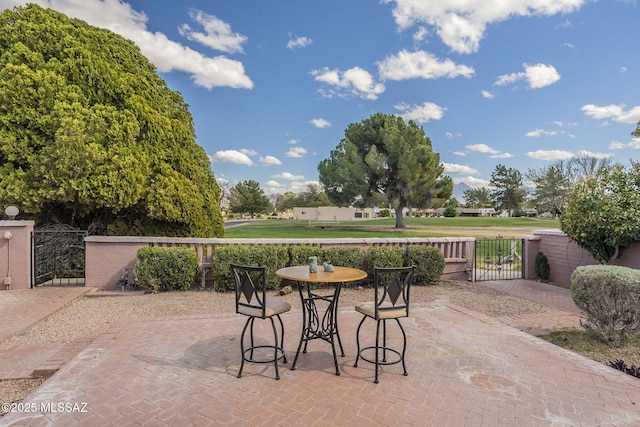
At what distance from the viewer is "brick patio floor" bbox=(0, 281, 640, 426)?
103 inches

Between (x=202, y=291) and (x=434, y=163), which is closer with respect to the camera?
(x=202, y=291)

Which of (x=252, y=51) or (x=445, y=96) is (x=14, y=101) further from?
(x=445, y=96)

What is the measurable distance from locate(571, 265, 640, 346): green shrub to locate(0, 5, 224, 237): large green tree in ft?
28.0

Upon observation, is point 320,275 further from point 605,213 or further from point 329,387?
point 605,213

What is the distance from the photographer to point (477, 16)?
9.28m

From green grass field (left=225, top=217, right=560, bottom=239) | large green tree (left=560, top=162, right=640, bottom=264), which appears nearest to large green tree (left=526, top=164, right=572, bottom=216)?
green grass field (left=225, top=217, right=560, bottom=239)

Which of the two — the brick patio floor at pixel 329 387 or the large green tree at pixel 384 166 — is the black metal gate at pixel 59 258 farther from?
the large green tree at pixel 384 166

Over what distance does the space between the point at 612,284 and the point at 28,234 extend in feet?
34.0

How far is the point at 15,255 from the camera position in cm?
700

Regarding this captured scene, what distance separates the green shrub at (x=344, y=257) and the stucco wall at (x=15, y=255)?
645 cm

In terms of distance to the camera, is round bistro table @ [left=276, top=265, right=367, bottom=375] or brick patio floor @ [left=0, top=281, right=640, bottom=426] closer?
brick patio floor @ [left=0, top=281, right=640, bottom=426]

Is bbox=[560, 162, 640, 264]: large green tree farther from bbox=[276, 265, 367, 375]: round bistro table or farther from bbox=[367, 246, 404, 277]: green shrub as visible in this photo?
bbox=[276, 265, 367, 375]: round bistro table

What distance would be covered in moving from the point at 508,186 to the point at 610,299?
62.4 metres

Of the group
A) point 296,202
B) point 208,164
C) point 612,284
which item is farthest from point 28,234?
point 296,202
